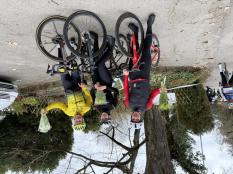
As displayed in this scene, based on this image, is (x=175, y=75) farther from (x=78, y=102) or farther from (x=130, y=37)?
(x=78, y=102)

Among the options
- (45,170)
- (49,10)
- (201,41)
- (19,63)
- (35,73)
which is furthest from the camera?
(45,170)

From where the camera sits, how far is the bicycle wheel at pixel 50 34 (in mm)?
7324

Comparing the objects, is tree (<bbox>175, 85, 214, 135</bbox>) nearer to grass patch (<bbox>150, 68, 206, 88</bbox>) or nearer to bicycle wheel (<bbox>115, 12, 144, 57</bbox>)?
grass patch (<bbox>150, 68, 206, 88</bbox>)

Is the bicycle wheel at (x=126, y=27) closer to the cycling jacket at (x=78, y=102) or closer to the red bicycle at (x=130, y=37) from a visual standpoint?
the red bicycle at (x=130, y=37)

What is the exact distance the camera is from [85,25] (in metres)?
7.72

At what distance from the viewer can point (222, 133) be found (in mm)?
18359

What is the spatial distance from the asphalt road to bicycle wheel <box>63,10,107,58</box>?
7.2 inches

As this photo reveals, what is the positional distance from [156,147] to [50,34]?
472 centimetres

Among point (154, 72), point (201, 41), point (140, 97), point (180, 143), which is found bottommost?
point (180, 143)

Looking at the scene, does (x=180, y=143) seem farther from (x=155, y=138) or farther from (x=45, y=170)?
(x=45, y=170)

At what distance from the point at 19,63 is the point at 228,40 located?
627 cm

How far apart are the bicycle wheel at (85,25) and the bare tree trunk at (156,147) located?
3.84 metres

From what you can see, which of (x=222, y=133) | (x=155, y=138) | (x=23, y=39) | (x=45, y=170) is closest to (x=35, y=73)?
(x=23, y=39)

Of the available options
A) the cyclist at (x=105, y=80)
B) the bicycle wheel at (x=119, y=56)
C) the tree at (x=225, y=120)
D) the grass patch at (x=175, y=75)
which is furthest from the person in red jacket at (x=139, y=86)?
the tree at (x=225, y=120)
